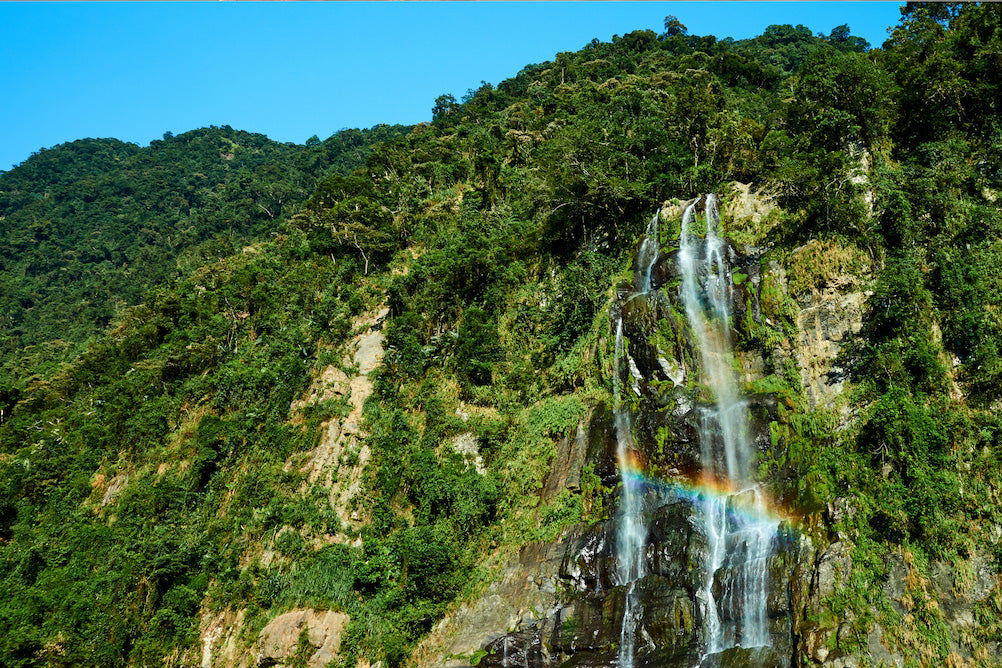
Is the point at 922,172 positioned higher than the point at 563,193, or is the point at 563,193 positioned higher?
the point at 563,193

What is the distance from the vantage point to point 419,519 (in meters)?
22.9

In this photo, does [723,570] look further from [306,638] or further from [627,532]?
[306,638]

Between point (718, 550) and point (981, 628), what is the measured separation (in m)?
5.93

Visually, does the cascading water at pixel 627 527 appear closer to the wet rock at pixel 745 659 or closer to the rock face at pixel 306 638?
the wet rock at pixel 745 659

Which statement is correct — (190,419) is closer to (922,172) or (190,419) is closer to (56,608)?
(56,608)

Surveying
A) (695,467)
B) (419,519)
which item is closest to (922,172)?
(695,467)

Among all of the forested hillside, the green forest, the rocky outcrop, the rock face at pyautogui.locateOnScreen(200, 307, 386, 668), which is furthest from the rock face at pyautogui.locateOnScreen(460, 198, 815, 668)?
the forested hillside

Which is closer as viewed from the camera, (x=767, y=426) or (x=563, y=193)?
(x=767, y=426)

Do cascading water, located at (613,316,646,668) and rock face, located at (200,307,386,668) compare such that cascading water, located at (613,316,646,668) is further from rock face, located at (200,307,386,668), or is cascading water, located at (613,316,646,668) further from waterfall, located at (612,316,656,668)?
rock face, located at (200,307,386,668)

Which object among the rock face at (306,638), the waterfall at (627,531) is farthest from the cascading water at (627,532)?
the rock face at (306,638)

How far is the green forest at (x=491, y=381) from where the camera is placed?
56.9ft

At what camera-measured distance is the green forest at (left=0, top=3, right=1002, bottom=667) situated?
17328mm

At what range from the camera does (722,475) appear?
62.5ft

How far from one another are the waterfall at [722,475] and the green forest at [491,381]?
1087 mm
